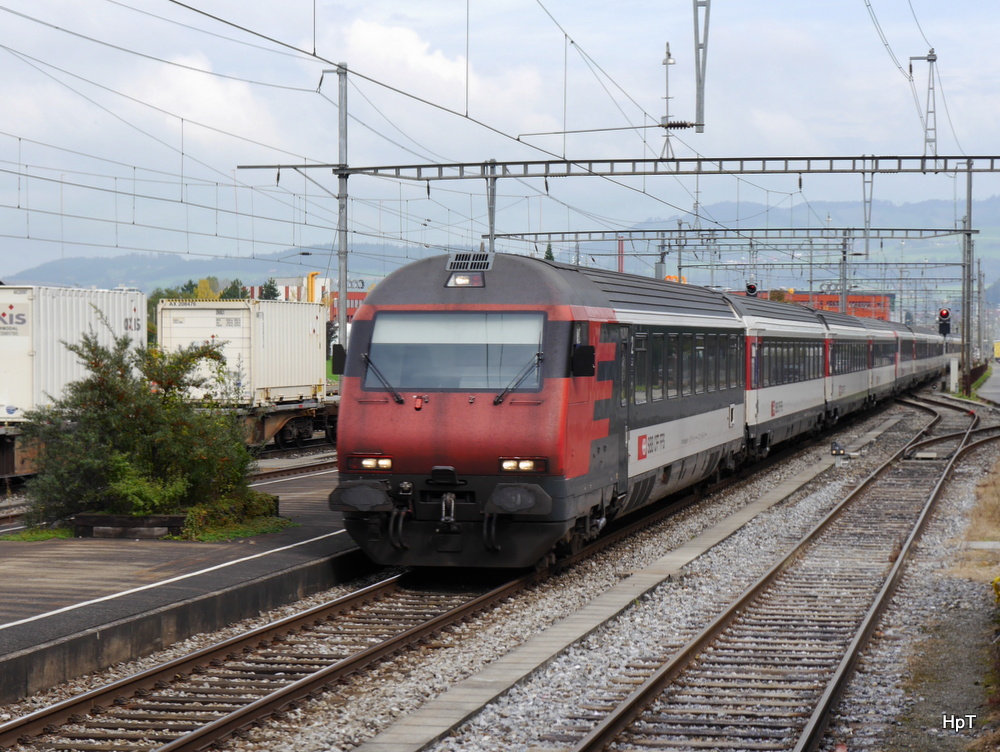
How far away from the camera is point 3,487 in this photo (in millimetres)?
21438

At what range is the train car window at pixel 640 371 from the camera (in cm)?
1400

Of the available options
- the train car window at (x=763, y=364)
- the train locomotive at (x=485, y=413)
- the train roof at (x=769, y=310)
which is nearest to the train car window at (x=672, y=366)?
the train locomotive at (x=485, y=413)

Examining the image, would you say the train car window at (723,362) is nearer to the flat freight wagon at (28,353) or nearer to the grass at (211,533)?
the grass at (211,533)

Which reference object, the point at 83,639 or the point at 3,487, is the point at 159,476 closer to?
the point at 83,639

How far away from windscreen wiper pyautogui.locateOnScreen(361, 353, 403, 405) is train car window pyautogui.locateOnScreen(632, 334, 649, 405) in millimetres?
3293

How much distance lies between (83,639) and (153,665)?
67cm

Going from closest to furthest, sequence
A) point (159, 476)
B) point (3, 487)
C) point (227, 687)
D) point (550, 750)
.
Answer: point (550, 750), point (227, 687), point (159, 476), point (3, 487)

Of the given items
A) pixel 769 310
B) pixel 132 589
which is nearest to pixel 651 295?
pixel 132 589

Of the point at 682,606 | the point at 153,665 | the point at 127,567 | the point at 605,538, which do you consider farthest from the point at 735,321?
the point at 153,665

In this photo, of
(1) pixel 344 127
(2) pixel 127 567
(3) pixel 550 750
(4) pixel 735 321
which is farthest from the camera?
(1) pixel 344 127

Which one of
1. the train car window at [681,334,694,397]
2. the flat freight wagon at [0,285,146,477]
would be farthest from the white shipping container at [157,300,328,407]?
the train car window at [681,334,694,397]

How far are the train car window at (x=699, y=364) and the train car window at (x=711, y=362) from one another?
0.22m

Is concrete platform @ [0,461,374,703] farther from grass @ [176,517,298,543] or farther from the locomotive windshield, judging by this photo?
the locomotive windshield

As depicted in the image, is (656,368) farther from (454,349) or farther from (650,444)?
(454,349)
